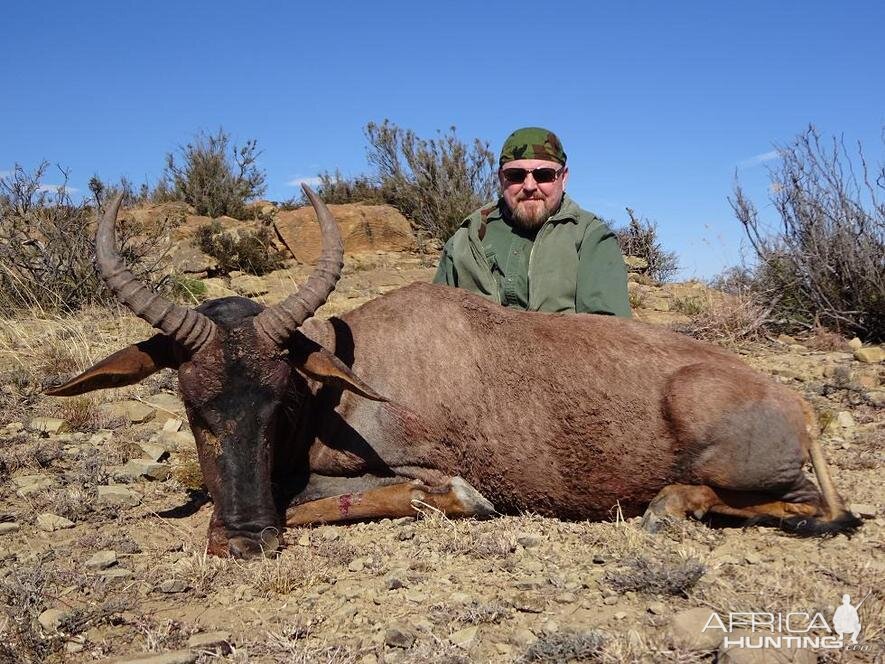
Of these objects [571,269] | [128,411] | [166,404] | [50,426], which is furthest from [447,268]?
[50,426]

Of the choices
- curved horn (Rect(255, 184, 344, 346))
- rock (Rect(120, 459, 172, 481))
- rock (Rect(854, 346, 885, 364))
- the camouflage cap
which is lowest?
rock (Rect(120, 459, 172, 481))

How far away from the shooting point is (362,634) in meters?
3.00

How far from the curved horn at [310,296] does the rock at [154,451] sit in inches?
89.9

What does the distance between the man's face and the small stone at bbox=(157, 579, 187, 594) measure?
13.9 feet

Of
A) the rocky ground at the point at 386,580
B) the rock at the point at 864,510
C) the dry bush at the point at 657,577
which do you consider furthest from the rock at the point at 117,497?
the rock at the point at 864,510

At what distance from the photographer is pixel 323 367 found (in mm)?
4219

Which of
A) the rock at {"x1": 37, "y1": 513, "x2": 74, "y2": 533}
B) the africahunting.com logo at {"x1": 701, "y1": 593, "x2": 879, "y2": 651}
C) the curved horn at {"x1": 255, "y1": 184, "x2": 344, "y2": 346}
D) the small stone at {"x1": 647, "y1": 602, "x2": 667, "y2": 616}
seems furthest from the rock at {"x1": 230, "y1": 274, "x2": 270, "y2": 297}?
the africahunting.com logo at {"x1": 701, "y1": 593, "x2": 879, "y2": 651}

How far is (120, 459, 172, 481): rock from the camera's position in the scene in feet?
17.9

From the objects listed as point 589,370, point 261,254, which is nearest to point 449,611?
Answer: point 589,370

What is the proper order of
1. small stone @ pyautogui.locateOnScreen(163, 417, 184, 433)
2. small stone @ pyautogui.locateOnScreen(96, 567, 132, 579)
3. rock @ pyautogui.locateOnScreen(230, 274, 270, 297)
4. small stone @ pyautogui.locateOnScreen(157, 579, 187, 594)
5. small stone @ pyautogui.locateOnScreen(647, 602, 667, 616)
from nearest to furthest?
small stone @ pyautogui.locateOnScreen(647, 602, 667, 616), small stone @ pyautogui.locateOnScreen(157, 579, 187, 594), small stone @ pyautogui.locateOnScreen(96, 567, 132, 579), small stone @ pyautogui.locateOnScreen(163, 417, 184, 433), rock @ pyautogui.locateOnScreen(230, 274, 270, 297)

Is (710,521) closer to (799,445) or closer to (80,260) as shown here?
(799,445)

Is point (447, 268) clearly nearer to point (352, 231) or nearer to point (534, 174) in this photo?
point (534, 174)

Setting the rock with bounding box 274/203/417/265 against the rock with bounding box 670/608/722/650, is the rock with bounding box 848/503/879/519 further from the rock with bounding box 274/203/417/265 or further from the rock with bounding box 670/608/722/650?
the rock with bounding box 274/203/417/265

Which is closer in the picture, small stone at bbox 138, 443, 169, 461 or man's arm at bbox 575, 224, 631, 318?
small stone at bbox 138, 443, 169, 461
